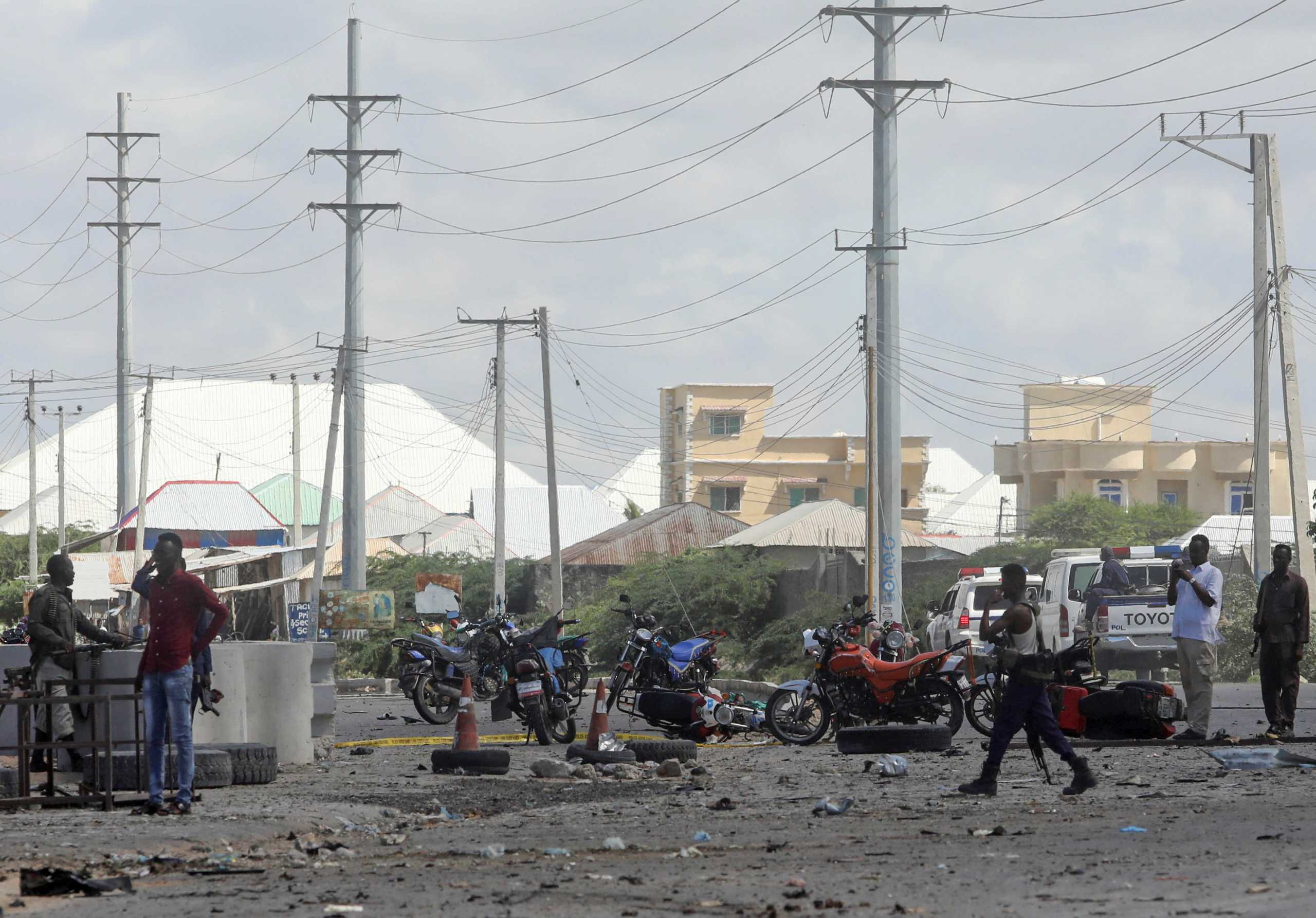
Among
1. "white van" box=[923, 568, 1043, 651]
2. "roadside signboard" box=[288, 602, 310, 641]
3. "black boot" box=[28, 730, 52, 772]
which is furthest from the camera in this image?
"roadside signboard" box=[288, 602, 310, 641]

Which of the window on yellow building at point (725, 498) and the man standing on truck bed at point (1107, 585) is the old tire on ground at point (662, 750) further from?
the window on yellow building at point (725, 498)

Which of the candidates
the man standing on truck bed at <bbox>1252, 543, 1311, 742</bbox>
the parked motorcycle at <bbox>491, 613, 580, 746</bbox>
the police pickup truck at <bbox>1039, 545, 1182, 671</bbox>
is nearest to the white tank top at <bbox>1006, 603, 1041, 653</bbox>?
the man standing on truck bed at <bbox>1252, 543, 1311, 742</bbox>

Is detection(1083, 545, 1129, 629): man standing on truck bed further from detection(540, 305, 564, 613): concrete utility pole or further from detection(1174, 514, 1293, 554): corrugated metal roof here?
detection(1174, 514, 1293, 554): corrugated metal roof

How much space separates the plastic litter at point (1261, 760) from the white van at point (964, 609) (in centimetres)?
1451

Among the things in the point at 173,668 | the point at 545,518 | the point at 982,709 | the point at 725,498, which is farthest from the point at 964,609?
the point at 545,518

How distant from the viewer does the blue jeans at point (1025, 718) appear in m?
11.4

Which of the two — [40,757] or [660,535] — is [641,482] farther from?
[40,757]

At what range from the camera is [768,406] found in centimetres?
9475

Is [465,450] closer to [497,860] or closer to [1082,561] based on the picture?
[1082,561]

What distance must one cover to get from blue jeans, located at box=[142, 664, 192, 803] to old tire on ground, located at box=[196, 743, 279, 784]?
5.92 feet

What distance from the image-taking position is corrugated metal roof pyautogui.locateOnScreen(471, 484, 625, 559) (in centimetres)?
8919

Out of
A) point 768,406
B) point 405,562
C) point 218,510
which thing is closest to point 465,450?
point 768,406

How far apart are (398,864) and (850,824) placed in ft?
9.31

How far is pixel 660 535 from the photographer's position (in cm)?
6456
